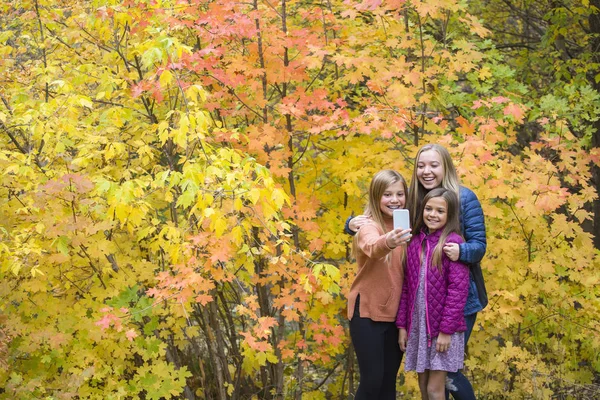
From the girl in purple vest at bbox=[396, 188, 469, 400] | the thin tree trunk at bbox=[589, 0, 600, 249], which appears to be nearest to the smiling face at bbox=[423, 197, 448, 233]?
the girl in purple vest at bbox=[396, 188, 469, 400]

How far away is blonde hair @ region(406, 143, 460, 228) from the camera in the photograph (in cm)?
344

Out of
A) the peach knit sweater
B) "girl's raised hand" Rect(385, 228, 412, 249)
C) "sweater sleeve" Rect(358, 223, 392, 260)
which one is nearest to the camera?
"girl's raised hand" Rect(385, 228, 412, 249)

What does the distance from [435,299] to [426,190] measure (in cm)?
63

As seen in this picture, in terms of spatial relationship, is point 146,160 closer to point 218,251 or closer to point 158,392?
point 218,251

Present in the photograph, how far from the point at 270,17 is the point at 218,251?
2113mm

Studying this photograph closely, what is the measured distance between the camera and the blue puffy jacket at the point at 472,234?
3.27 m

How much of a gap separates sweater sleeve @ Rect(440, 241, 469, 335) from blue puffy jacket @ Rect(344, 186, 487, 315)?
0.21ft

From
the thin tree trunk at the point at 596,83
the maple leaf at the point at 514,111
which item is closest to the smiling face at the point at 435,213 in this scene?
the maple leaf at the point at 514,111

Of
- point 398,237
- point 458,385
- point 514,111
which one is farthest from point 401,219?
point 514,111

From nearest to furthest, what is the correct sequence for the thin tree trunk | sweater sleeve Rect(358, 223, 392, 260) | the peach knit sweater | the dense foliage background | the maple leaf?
sweater sleeve Rect(358, 223, 392, 260), the peach knit sweater, the dense foliage background, the maple leaf, the thin tree trunk

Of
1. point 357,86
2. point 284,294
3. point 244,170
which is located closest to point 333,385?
point 284,294

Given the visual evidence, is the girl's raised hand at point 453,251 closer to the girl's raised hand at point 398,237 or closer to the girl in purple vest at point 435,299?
the girl in purple vest at point 435,299

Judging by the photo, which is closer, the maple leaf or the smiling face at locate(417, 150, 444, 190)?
the smiling face at locate(417, 150, 444, 190)

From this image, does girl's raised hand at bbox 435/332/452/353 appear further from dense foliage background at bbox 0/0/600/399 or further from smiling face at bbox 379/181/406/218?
dense foliage background at bbox 0/0/600/399
